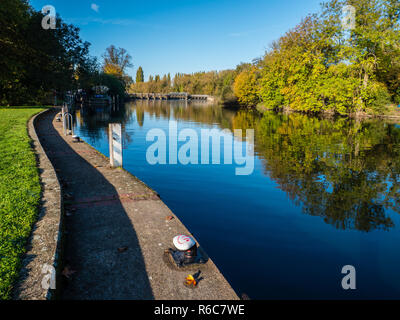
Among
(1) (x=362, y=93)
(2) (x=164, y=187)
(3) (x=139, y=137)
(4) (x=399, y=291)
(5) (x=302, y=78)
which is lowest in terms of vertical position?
(4) (x=399, y=291)

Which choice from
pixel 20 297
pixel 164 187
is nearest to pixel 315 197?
pixel 164 187

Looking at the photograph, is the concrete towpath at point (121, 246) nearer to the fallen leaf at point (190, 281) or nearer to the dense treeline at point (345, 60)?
the fallen leaf at point (190, 281)

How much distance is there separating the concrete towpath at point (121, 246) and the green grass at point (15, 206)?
0.62 m

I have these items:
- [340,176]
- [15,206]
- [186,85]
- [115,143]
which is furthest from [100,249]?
[186,85]

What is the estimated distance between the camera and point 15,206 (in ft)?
14.9

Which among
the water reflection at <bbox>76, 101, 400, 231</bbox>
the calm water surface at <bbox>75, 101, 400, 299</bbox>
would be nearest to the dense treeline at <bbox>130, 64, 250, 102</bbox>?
the water reflection at <bbox>76, 101, 400, 231</bbox>

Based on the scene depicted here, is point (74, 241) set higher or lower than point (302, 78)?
lower

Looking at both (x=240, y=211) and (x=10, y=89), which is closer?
(x=240, y=211)

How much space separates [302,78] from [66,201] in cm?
4525

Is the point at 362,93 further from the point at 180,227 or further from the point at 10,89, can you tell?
the point at 10,89

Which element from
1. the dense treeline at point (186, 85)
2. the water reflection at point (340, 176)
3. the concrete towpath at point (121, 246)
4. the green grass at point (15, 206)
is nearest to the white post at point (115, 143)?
the concrete towpath at point (121, 246)

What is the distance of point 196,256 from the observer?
3910 mm

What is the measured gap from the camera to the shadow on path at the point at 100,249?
3.22 m

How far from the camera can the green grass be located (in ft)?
10.0
